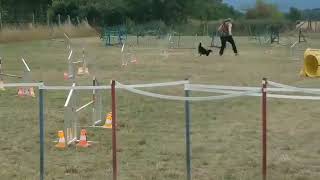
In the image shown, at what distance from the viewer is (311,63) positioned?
21.7 m

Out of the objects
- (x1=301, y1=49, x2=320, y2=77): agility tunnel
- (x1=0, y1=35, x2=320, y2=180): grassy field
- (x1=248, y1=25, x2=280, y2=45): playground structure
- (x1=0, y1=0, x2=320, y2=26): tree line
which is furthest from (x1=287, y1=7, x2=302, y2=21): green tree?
(x1=0, y1=35, x2=320, y2=180): grassy field

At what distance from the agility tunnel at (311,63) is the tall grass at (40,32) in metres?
31.9

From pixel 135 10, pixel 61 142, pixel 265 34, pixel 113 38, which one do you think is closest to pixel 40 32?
pixel 113 38

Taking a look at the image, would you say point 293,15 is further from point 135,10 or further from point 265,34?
point 265,34

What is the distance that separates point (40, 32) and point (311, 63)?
37.6m

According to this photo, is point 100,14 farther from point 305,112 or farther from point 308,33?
point 305,112

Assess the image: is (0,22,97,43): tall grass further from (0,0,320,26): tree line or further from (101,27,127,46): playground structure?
(0,0,320,26): tree line

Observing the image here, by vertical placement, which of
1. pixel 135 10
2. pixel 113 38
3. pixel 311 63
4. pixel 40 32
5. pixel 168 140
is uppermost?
pixel 135 10

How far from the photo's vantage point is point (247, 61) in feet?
94.1

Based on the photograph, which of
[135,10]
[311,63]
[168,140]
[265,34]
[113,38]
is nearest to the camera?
[168,140]

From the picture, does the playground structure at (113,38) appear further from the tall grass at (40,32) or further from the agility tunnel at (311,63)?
the agility tunnel at (311,63)

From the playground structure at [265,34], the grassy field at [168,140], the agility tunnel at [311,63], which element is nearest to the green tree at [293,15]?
the playground structure at [265,34]

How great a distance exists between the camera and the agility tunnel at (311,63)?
2069 centimetres

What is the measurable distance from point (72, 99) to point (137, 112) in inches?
146
